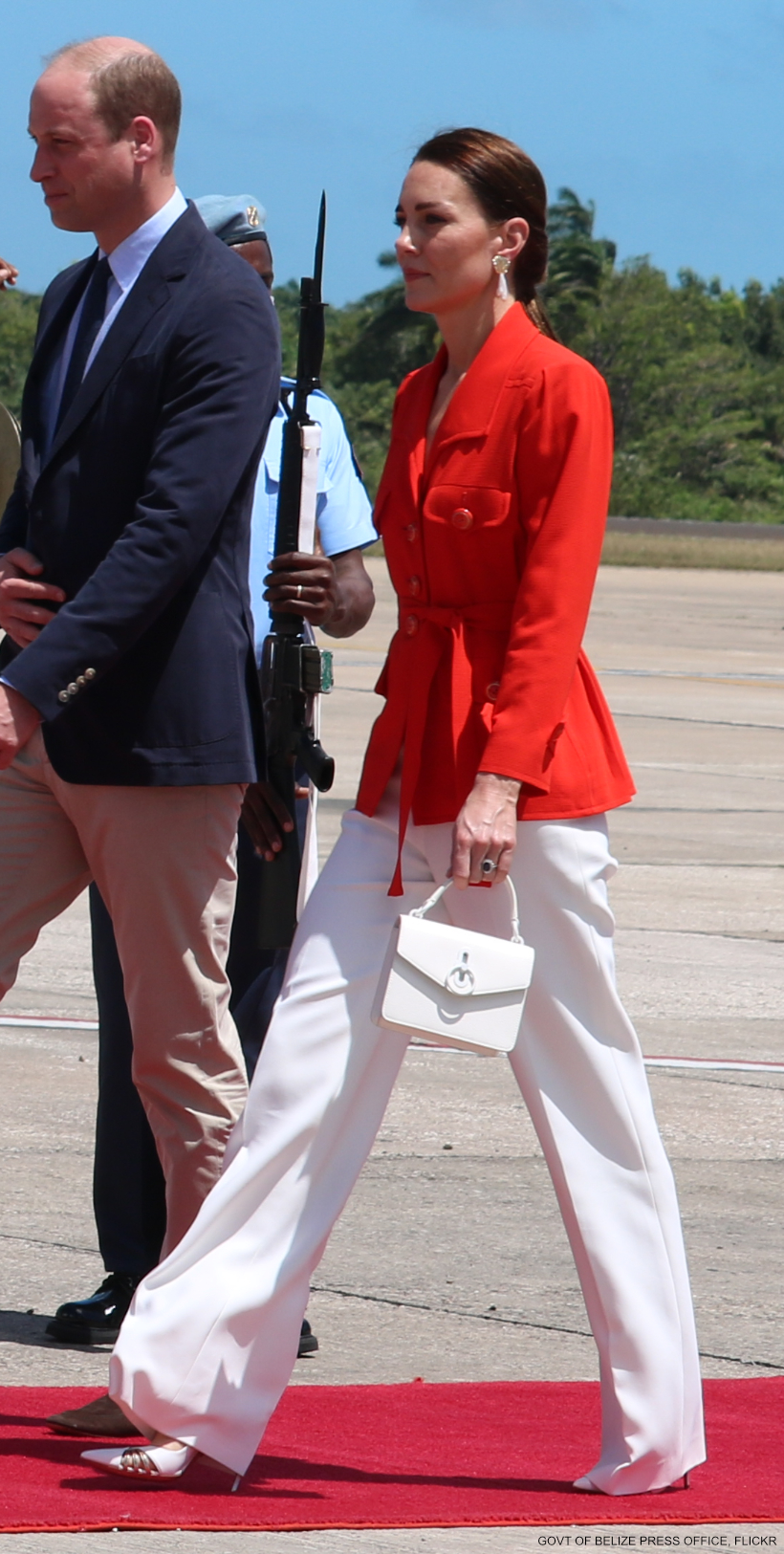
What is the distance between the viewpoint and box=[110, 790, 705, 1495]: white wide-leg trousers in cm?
351

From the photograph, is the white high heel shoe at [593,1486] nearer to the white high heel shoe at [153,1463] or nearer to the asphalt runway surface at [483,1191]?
the asphalt runway surface at [483,1191]

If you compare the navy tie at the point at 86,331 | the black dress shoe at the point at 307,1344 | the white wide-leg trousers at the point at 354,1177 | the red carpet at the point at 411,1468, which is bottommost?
the black dress shoe at the point at 307,1344

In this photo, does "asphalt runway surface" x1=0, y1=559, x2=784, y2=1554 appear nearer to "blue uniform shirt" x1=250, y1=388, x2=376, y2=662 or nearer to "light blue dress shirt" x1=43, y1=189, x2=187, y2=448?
"blue uniform shirt" x1=250, y1=388, x2=376, y2=662

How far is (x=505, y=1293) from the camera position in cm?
482

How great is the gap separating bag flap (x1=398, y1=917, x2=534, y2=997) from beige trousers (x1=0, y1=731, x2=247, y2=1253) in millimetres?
588

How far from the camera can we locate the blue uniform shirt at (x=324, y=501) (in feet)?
15.6

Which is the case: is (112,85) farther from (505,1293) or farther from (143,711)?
(505,1293)

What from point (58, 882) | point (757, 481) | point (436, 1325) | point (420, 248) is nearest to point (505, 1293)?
point (436, 1325)

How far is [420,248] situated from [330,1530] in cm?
192

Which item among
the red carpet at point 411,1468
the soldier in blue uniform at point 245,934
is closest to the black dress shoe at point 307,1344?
the soldier in blue uniform at point 245,934

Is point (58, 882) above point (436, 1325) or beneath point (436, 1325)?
above

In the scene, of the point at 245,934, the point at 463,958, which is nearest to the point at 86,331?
the point at 463,958

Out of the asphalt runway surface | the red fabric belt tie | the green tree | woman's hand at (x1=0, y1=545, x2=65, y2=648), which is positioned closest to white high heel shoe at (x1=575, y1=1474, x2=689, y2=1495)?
the asphalt runway surface

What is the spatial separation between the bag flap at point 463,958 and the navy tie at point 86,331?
108 cm
